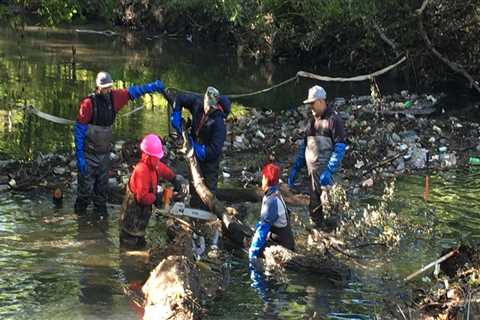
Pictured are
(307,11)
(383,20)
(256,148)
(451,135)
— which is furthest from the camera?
(307,11)

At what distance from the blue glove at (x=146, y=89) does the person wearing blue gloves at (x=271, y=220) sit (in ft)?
7.56

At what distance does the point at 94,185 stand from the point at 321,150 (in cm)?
325

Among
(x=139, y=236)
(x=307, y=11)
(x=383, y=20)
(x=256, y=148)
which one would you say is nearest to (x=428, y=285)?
(x=139, y=236)

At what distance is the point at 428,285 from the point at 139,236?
3.50m

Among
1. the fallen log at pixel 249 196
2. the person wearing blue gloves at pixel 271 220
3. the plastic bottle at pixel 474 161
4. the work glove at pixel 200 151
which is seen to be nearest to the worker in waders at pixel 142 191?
the work glove at pixel 200 151

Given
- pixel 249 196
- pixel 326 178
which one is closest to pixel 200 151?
pixel 326 178

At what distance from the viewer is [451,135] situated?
52.7 ft

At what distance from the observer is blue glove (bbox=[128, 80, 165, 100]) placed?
960 centimetres

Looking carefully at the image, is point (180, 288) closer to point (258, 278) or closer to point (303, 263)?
point (258, 278)

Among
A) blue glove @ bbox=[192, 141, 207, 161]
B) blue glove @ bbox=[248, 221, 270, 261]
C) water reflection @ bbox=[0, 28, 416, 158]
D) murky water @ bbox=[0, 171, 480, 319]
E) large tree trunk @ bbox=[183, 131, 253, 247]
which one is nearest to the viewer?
murky water @ bbox=[0, 171, 480, 319]

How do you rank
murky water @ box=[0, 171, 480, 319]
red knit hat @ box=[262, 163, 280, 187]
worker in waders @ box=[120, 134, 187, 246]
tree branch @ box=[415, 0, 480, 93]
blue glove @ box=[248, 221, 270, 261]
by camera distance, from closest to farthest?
1. murky water @ box=[0, 171, 480, 319]
2. red knit hat @ box=[262, 163, 280, 187]
3. blue glove @ box=[248, 221, 270, 261]
4. worker in waders @ box=[120, 134, 187, 246]
5. tree branch @ box=[415, 0, 480, 93]

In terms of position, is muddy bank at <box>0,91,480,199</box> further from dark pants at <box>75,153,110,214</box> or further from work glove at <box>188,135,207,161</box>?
work glove at <box>188,135,207,161</box>

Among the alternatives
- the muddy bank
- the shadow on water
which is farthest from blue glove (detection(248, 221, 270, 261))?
the shadow on water

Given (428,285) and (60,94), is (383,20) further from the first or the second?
(428,285)
